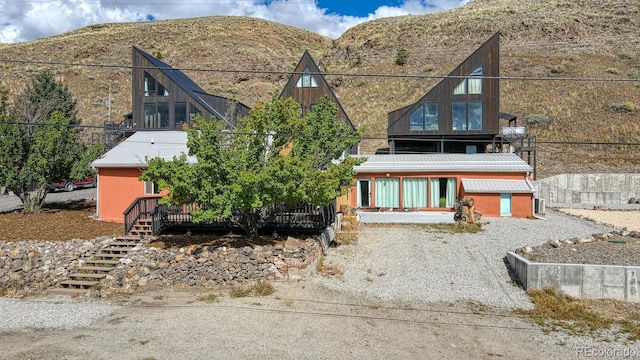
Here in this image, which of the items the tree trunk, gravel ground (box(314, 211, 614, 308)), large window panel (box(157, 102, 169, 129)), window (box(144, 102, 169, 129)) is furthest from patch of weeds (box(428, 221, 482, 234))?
the tree trunk

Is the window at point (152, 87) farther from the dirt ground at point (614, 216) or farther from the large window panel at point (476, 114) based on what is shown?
the dirt ground at point (614, 216)

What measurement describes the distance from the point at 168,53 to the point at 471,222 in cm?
6970

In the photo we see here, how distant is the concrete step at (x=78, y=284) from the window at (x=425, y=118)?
988 inches

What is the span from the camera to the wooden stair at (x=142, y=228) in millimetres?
16873

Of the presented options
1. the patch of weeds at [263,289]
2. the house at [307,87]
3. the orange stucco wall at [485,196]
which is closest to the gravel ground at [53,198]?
the house at [307,87]

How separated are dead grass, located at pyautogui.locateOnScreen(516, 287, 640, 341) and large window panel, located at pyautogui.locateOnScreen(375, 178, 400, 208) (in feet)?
41.2

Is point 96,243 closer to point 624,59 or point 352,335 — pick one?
point 352,335

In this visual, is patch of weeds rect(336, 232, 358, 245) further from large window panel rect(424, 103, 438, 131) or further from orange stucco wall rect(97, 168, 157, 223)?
large window panel rect(424, 103, 438, 131)

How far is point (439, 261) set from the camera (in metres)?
15.4

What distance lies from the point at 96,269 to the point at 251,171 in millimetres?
6054

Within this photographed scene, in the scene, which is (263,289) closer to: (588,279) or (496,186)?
(588,279)

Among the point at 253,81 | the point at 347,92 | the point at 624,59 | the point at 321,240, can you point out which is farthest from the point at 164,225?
the point at 624,59

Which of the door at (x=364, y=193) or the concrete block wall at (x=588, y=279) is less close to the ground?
the door at (x=364, y=193)

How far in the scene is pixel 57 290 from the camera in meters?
13.4
